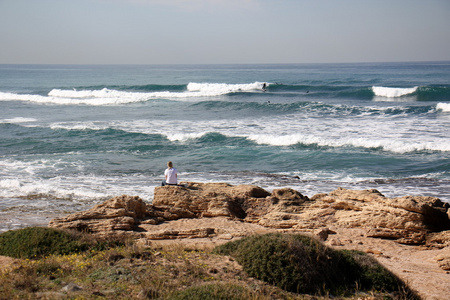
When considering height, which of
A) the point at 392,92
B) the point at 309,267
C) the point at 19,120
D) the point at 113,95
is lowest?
the point at 309,267

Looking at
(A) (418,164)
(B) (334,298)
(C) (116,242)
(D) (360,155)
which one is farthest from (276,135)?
(B) (334,298)

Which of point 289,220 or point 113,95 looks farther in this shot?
point 113,95

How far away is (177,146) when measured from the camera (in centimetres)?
2189

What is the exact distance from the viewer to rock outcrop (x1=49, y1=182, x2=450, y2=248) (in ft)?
30.7

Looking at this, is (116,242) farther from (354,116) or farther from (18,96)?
(18,96)

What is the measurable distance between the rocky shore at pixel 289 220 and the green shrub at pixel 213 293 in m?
2.80

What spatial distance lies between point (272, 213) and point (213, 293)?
16.9 feet

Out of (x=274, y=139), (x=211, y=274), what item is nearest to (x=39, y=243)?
(x=211, y=274)

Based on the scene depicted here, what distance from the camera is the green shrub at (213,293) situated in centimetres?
557

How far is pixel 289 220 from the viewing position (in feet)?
33.6

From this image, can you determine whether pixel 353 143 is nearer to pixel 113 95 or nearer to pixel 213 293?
pixel 213 293

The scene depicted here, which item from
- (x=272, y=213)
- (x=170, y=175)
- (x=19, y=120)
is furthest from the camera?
(x=19, y=120)

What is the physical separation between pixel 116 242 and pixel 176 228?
6.50ft

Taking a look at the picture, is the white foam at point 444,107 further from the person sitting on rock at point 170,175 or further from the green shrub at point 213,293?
the green shrub at point 213,293
